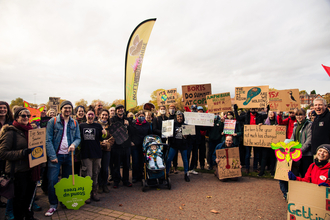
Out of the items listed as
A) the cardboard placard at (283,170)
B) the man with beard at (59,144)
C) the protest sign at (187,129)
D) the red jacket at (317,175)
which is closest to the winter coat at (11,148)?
the man with beard at (59,144)

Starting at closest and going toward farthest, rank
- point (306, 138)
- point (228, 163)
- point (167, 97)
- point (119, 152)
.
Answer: point (306, 138) < point (119, 152) < point (228, 163) < point (167, 97)

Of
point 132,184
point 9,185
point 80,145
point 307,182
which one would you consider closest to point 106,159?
point 80,145

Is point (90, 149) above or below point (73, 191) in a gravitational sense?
above

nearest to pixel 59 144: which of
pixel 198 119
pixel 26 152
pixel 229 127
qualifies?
pixel 26 152

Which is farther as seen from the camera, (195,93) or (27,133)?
(195,93)

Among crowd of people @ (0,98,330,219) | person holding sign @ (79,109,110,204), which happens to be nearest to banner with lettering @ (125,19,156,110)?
crowd of people @ (0,98,330,219)

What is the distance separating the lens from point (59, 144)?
4195 millimetres

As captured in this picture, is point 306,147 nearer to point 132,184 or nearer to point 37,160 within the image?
point 132,184

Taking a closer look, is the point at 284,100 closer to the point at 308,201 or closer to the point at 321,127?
the point at 321,127

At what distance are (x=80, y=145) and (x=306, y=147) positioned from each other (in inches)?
220

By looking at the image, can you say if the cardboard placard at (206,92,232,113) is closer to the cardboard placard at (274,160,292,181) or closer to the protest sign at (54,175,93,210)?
the cardboard placard at (274,160,292,181)

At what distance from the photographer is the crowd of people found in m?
3.49

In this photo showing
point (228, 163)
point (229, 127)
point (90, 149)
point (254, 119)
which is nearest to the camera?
point (90, 149)

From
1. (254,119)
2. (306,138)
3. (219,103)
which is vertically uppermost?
(219,103)
